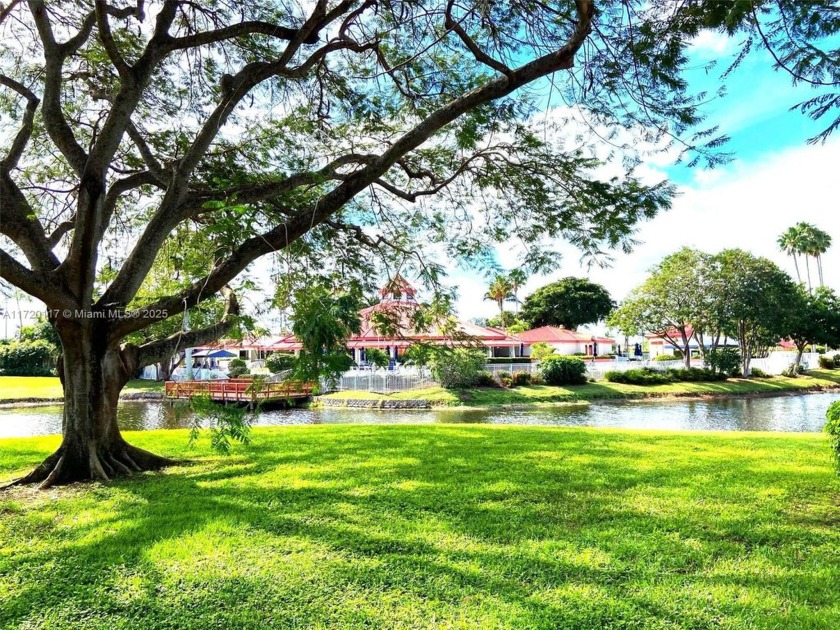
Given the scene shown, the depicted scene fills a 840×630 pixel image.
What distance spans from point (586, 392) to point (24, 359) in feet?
120

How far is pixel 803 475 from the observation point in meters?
5.51

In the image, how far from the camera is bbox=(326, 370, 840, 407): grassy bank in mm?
23922

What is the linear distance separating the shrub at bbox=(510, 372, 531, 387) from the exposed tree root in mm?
22359

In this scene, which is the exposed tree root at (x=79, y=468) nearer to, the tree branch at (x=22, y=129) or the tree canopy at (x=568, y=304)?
the tree branch at (x=22, y=129)

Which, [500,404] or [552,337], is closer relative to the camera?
[500,404]

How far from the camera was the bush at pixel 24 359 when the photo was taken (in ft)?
115

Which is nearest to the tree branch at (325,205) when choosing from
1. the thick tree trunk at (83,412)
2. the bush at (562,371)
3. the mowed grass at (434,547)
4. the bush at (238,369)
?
the thick tree trunk at (83,412)

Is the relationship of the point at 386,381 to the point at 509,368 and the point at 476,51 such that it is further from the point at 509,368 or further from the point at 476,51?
the point at 476,51

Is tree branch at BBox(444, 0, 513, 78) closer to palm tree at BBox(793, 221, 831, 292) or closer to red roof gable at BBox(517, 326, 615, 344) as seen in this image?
red roof gable at BBox(517, 326, 615, 344)

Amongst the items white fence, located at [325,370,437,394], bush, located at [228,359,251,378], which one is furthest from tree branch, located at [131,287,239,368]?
bush, located at [228,359,251,378]

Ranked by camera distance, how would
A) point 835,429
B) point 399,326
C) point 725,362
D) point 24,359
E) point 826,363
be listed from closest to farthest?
point 835,429 → point 399,326 → point 725,362 → point 24,359 → point 826,363

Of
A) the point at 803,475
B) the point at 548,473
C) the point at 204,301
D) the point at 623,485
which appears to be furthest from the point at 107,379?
the point at 803,475

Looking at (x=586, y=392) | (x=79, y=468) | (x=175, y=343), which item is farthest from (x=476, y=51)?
(x=586, y=392)

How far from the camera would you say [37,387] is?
28.7m
